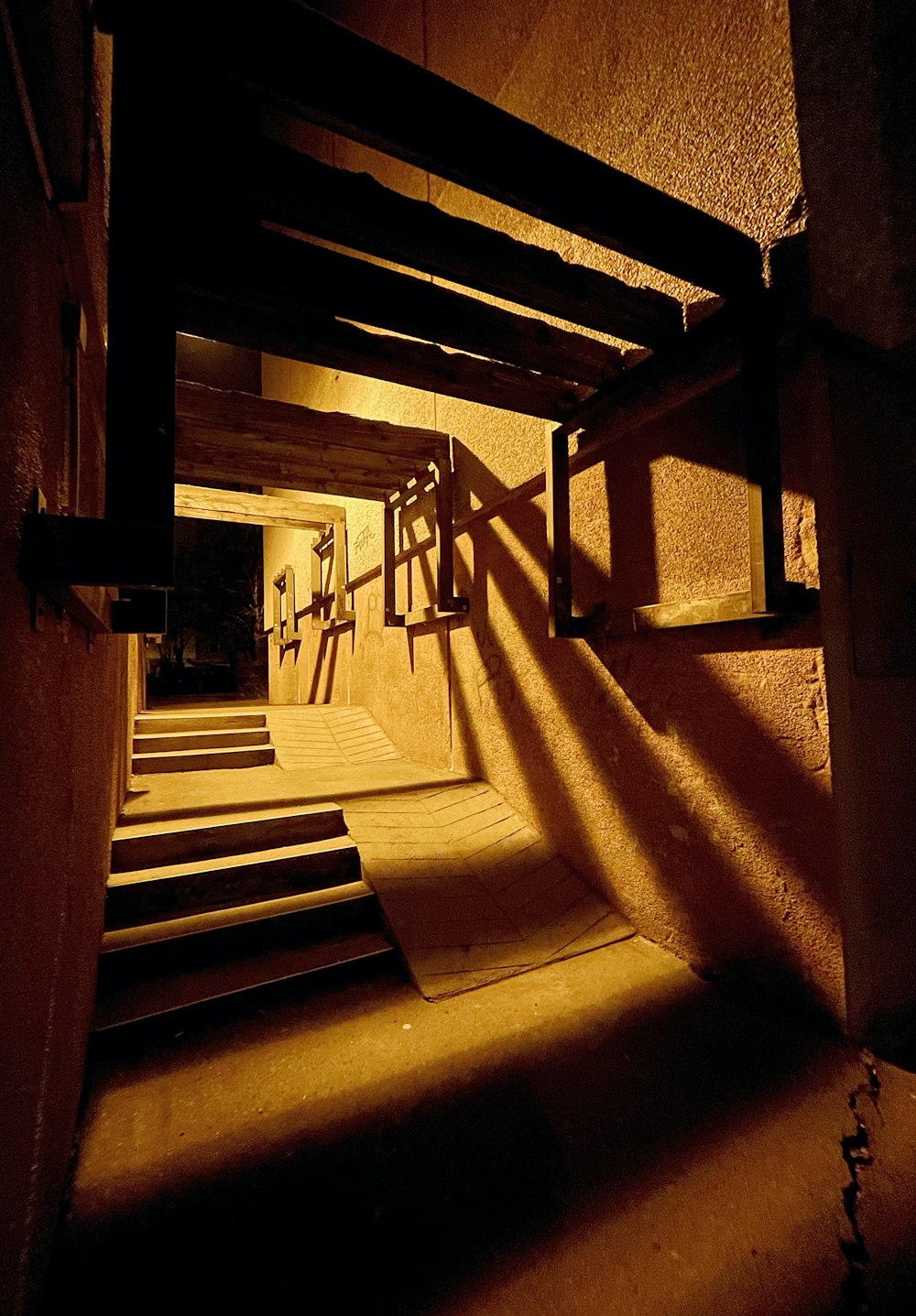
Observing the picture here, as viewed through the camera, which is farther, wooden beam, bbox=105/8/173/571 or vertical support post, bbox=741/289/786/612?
vertical support post, bbox=741/289/786/612

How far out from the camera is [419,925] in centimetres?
309

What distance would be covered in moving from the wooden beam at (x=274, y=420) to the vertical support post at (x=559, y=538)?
1845mm

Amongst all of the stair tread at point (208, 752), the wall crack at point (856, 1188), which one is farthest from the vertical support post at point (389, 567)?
the wall crack at point (856, 1188)

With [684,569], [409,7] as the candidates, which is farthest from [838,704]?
[409,7]

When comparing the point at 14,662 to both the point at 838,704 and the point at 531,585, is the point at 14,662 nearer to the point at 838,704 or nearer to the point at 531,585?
the point at 838,704

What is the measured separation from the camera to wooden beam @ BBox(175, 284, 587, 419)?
2.49 meters

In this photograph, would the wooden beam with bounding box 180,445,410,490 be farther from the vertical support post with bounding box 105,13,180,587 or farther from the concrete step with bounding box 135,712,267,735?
the vertical support post with bounding box 105,13,180,587

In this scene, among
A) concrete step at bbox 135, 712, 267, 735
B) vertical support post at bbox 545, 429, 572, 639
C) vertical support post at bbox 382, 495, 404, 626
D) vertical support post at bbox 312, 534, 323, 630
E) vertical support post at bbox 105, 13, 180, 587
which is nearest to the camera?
vertical support post at bbox 105, 13, 180, 587

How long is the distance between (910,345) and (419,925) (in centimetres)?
372

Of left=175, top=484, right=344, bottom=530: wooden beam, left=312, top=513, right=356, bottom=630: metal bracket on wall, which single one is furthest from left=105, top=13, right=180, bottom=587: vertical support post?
left=312, top=513, right=356, bottom=630: metal bracket on wall

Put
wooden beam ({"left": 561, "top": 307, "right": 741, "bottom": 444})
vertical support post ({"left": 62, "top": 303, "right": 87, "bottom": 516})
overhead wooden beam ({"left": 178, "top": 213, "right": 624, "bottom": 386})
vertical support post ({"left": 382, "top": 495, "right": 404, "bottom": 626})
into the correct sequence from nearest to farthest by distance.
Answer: vertical support post ({"left": 62, "top": 303, "right": 87, "bottom": 516})
overhead wooden beam ({"left": 178, "top": 213, "right": 624, "bottom": 386})
wooden beam ({"left": 561, "top": 307, "right": 741, "bottom": 444})
vertical support post ({"left": 382, "top": 495, "right": 404, "bottom": 626})

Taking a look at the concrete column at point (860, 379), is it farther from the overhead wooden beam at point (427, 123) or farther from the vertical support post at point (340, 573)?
the vertical support post at point (340, 573)

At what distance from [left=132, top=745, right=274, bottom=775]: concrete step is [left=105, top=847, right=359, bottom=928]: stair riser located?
2.09m

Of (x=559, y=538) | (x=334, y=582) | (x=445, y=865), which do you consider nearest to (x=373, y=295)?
(x=559, y=538)
